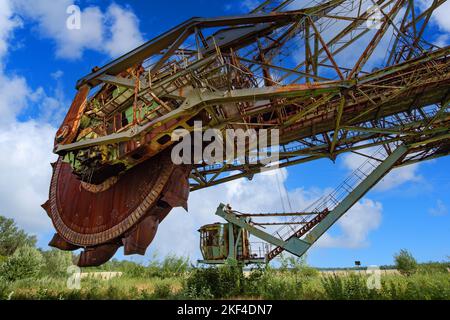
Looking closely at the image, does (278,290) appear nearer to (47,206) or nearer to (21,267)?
(47,206)

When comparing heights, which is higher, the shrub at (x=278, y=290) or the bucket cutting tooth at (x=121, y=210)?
the bucket cutting tooth at (x=121, y=210)

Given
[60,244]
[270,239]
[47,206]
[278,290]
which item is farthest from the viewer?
[47,206]

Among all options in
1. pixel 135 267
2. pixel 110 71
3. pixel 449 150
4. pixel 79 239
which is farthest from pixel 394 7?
pixel 135 267

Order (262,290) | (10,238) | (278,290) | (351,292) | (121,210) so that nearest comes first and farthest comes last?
1. (351,292)
2. (278,290)
3. (262,290)
4. (121,210)
5. (10,238)

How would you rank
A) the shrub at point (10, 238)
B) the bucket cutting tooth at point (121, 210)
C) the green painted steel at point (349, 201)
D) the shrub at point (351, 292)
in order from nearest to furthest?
the shrub at point (351, 292), the bucket cutting tooth at point (121, 210), the green painted steel at point (349, 201), the shrub at point (10, 238)

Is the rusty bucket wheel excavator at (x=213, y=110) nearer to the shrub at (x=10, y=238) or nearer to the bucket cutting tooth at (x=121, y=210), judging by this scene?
the bucket cutting tooth at (x=121, y=210)

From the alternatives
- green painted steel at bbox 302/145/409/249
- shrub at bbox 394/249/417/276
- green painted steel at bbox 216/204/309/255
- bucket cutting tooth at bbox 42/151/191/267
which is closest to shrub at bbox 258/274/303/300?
green painted steel at bbox 216/204/309/255

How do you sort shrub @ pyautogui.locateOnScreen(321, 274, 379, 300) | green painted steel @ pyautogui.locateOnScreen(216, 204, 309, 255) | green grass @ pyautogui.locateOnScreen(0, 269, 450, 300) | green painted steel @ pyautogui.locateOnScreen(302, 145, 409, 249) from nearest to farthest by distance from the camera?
shrub @ pyautogui.locateOnScreen(321, 274, 379, 300) → green grass @ pyautogui.locateOnScreen(0, 269, 450, 300) → green painted steel @ pyautogui.locateOnScreen(302, 145, 409, 249) → green painted steel @ pyautogui.locateOnScreen(216, 204, 309, 255)

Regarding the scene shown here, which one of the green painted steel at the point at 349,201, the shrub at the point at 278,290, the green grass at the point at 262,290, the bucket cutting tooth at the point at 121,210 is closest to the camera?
the green grass at the point at 262,290

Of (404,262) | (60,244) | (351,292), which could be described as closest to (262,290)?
(351,292)

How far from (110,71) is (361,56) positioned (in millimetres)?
9314

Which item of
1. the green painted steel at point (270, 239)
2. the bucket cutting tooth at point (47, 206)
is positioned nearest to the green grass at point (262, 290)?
the green painted steel at point (270, 239)

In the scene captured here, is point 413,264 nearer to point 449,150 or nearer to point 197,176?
point 449,150

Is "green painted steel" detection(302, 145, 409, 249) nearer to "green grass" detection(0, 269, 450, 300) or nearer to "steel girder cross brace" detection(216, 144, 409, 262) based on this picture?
"steel girder cross brace" detection(216, 144, 409, 262)
